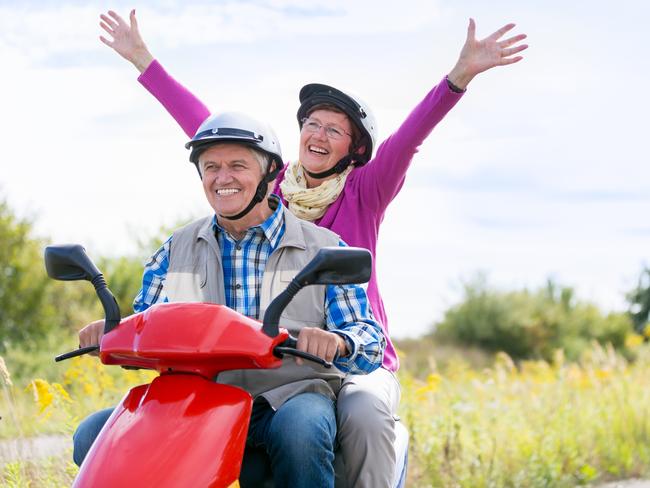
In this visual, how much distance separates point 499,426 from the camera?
8.15 meters

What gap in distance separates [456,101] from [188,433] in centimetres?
290

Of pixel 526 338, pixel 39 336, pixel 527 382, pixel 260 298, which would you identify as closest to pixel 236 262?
pixel 260 298

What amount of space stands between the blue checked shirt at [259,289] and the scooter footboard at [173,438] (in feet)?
2.21

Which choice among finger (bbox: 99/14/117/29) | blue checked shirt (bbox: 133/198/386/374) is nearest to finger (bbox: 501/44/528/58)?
blue checked shirt (bbox: 133/198/386/374)

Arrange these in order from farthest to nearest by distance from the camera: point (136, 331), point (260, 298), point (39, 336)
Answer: point (39, 336) < point (260, 298) < point (136, 331)

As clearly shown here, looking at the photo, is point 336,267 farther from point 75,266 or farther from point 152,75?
point 152,75

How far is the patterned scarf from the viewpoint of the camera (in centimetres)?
494

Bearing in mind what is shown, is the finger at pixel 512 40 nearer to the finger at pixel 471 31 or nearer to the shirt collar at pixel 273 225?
the finger at pixel 471 31

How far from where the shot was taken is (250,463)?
131 inches

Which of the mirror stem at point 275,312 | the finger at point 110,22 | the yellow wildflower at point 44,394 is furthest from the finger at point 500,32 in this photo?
the yellow wildflower at point 44,394

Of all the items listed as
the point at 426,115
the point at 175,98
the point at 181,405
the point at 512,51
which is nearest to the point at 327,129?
the point at 426,115

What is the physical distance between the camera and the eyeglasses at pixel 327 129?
5117 millimetres

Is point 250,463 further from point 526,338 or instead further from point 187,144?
point 526,338

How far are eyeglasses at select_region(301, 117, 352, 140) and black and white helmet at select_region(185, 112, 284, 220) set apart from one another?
143 centimetres
